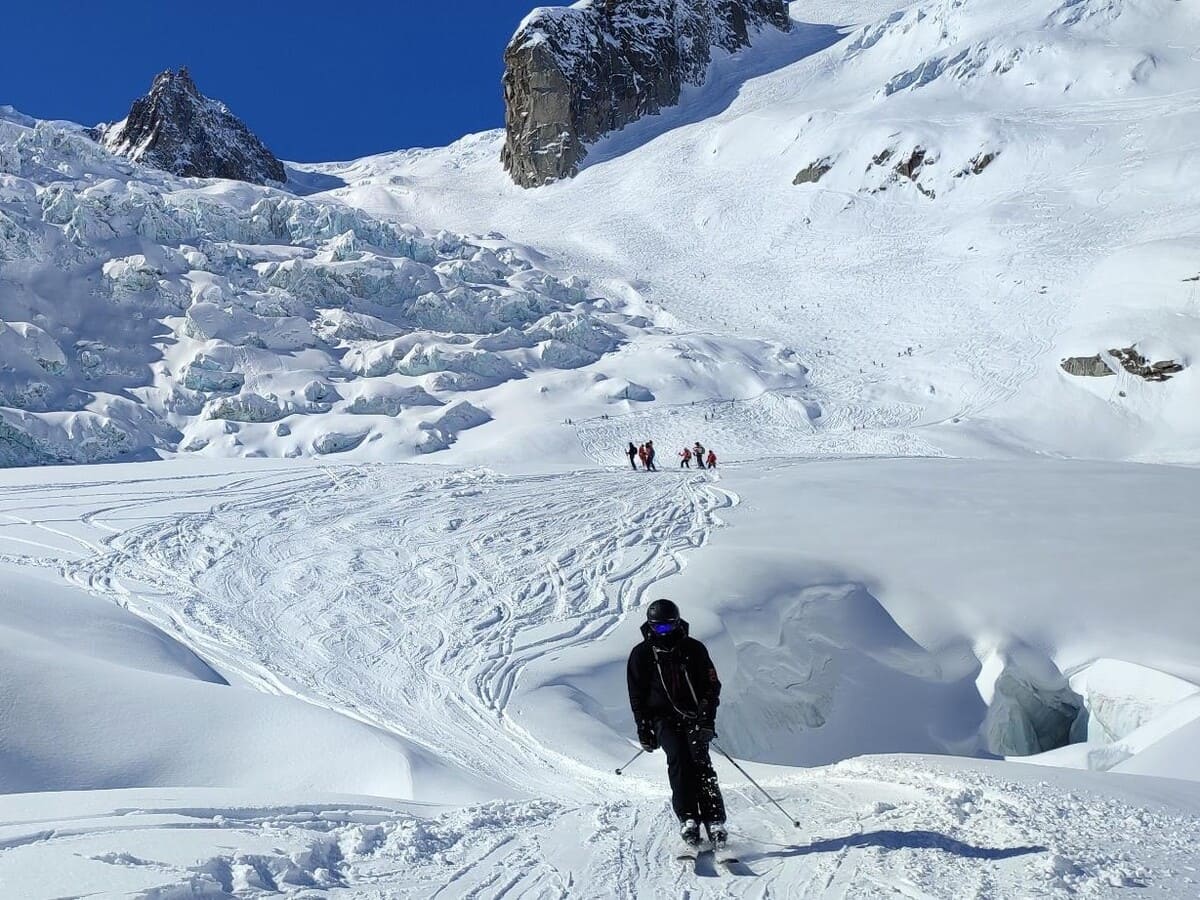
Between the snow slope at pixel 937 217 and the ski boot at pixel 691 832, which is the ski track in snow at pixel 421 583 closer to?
the ski boot at pixel 691 832

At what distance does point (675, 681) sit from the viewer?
475 centimetres

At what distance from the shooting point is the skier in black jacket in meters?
4.69

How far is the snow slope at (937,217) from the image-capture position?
105 ft

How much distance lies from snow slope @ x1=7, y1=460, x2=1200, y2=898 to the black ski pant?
31 cm

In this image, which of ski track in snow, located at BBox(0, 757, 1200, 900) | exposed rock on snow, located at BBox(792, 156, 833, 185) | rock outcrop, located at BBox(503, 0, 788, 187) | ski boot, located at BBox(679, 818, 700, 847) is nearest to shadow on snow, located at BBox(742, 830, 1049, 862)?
ski track in snow, located at BBox(0, 757, 1200, 900)

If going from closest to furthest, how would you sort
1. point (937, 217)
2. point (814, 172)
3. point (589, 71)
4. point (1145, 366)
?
point (1145, 366), point (937, 217), point (814, 172), point (589, 71)

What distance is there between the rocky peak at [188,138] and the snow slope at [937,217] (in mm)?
19003

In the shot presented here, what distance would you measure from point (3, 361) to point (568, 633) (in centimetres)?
2616

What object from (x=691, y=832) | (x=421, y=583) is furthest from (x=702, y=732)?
(x=421, y=583)

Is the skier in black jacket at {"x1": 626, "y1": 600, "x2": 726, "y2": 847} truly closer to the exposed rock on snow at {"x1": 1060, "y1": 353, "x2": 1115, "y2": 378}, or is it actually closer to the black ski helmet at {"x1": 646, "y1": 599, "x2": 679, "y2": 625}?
the black ski helmet at {"x1": 646, "y1": 599, "x2": 679, "y2": 625}

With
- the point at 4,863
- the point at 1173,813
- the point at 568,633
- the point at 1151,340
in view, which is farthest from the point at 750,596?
the point at 1151,340

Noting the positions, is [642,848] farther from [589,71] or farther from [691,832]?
[589,71]

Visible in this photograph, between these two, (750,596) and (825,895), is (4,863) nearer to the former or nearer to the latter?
(825,895)

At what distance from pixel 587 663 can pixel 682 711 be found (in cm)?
622
